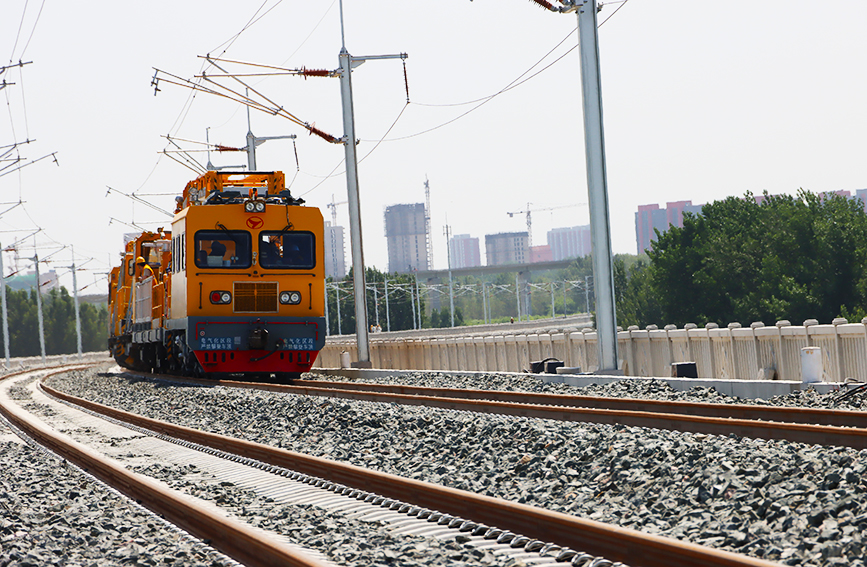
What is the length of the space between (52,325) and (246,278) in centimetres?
11159

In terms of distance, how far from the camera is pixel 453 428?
10.3m

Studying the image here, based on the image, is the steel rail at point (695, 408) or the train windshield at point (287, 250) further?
the train windshield at point (287, 250)

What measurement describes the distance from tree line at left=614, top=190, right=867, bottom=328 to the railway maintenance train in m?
49.7

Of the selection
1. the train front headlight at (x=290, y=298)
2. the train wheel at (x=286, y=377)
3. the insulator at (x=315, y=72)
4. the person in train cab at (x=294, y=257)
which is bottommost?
the train wheel at (x=286, y=377)

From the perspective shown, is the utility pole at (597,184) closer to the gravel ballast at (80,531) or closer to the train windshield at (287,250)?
the train windshield at (287,250)

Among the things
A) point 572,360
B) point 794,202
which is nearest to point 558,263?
point 794,202

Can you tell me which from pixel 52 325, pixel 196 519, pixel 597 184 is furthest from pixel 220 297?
pixel 52 325

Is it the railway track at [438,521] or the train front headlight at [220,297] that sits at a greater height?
the train front headlight at [220,297]

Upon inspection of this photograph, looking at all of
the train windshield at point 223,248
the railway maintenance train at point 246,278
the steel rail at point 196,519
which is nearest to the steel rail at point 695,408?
the railway maintenance train at point 246,278

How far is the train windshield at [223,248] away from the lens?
1970 cm

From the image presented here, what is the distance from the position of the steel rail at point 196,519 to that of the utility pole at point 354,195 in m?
14.1

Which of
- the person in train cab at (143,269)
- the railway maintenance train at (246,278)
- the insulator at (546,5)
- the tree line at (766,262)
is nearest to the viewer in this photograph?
the insulator at (546,5)

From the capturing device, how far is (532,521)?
5746 millimetres

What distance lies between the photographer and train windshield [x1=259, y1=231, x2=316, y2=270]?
2012 cm
